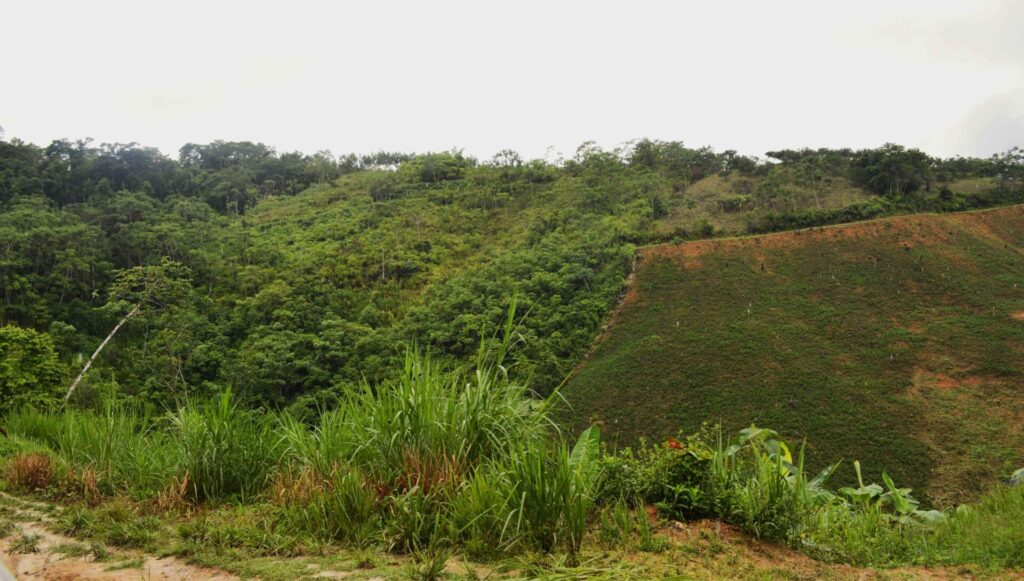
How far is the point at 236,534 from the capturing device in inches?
104

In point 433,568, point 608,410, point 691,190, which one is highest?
point 691,190

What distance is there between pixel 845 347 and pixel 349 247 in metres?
27.2

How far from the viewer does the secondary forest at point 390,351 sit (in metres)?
2.63

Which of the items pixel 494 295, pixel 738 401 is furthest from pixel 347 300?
pixel 738 401

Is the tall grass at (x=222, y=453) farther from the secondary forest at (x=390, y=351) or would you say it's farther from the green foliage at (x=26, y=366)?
the green foliage at (x=26, y=366)

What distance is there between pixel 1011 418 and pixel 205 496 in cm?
2045

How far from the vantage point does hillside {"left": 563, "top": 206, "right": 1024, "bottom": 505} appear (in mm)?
16188

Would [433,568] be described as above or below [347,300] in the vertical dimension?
above

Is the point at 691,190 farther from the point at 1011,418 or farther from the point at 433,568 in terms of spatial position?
the point at 433,568

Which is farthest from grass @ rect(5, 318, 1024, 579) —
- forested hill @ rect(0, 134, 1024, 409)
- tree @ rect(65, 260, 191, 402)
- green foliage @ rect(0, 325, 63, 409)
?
tree @ rect(65, 260, 191, 402)

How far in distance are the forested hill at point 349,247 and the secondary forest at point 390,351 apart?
17 cm

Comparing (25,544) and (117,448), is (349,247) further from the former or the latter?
(25,544)

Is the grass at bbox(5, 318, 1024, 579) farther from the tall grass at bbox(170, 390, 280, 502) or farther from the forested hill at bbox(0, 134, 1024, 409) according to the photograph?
the forested hill at bbox(0, 134, 1024, 409)

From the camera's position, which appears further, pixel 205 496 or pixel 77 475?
pixel 77 475
